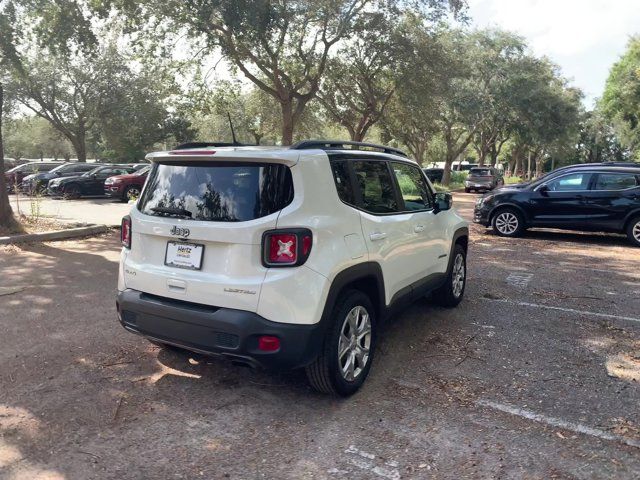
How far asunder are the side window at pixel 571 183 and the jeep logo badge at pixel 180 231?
994 centimetres

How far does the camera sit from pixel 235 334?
3275 millimetres

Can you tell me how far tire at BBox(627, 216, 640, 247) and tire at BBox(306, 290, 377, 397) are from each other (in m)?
8.99

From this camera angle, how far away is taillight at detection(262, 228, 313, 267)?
10.7 feet

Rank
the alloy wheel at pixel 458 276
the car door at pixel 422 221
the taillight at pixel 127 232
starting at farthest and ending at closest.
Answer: the alloy wheel at pixel 458 276, the car door at pixel 422 221, the taillight at pixel 127 232

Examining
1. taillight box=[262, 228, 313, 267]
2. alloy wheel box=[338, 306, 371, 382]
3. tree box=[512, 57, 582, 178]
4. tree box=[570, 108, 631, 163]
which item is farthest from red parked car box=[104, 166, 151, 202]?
tree box=[570, 108, 631, 163]

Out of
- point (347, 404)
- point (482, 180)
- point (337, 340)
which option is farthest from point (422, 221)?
Answer: point (482, 180)

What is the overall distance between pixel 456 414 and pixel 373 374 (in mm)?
822

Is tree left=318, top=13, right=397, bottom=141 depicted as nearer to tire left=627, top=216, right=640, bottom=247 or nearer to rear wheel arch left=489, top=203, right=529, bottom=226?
rear wheel arch left=489, top=203, right=529, bottom=226

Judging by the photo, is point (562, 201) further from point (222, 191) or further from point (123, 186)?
point (123, 186)

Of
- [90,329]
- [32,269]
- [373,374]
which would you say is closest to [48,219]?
[32,269]

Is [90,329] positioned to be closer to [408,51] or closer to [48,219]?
[48,219]

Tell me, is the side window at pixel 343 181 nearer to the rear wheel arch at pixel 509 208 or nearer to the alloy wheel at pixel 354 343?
the alloy wheel at pixel 354 343

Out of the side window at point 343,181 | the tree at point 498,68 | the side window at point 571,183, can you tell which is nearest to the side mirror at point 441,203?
the side window at point 343,181

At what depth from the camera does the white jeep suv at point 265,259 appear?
129 inches
